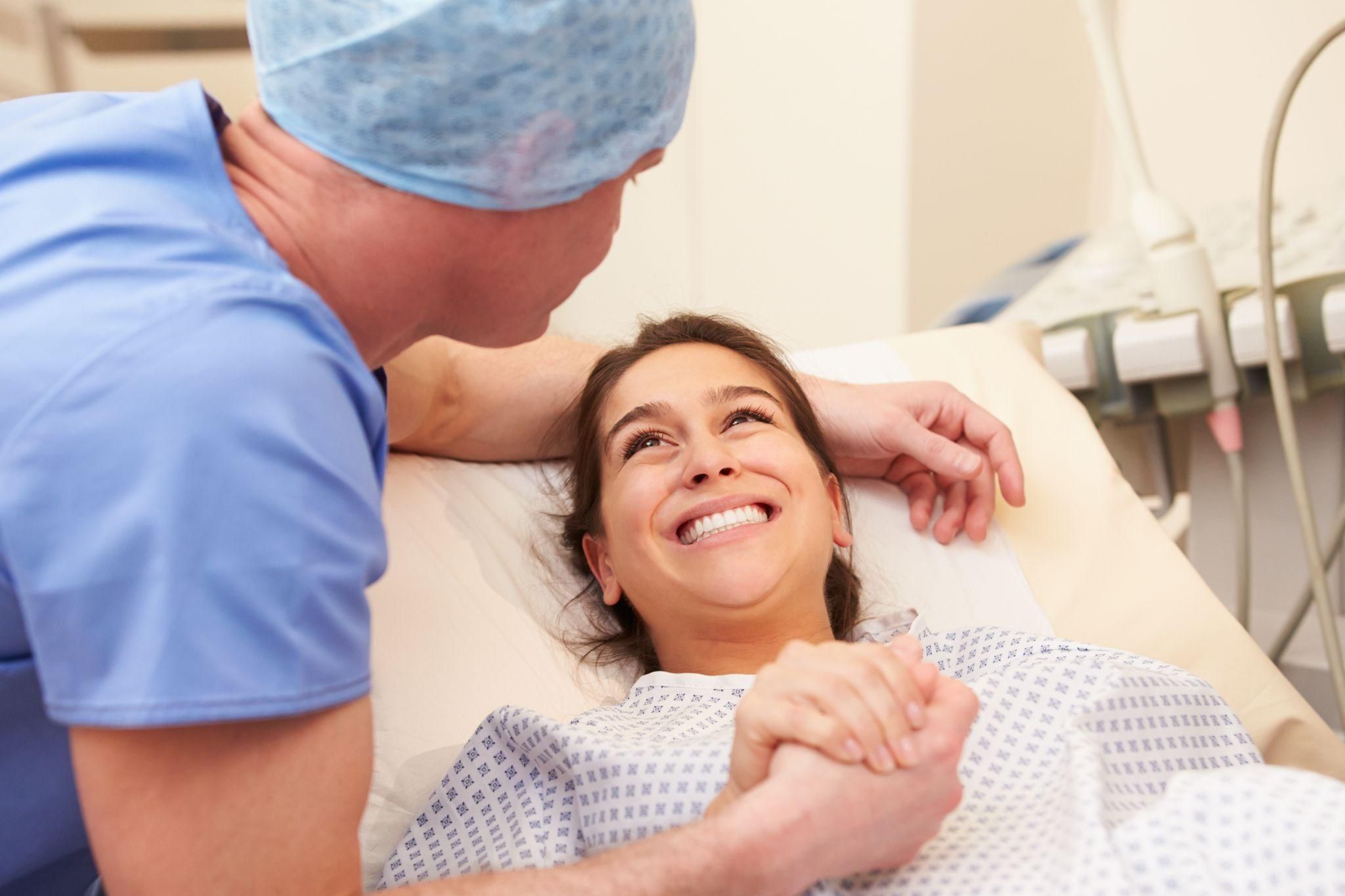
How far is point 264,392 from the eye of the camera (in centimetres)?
67

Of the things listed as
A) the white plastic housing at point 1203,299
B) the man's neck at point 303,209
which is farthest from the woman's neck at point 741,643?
the white plastic housing at point 1203,299

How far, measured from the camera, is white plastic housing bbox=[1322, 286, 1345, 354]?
1551 mm

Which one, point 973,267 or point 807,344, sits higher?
point 973,267

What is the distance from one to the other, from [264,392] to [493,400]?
880 millimetres

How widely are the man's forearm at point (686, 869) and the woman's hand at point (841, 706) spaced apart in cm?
5

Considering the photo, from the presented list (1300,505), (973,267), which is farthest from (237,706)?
(973,267)

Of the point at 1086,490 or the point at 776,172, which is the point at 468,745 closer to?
the point at 1086,490

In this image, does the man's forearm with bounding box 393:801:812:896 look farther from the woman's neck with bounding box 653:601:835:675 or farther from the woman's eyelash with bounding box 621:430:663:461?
the woman's eyelash with bounding box 621:430:663:461

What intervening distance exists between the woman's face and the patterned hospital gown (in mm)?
110

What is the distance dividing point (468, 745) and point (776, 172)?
2.11 m

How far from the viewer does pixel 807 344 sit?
120 inches

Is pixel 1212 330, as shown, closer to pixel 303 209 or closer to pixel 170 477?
pixel 303 209

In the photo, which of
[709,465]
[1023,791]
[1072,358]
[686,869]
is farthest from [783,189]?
[686,869]

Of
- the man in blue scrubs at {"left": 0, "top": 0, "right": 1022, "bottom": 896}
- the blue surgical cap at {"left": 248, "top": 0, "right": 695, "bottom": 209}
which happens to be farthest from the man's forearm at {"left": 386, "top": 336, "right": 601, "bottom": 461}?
the blue surgical cap at {"left": 248, "top": 0, "right": 695, "bottom": 209}
